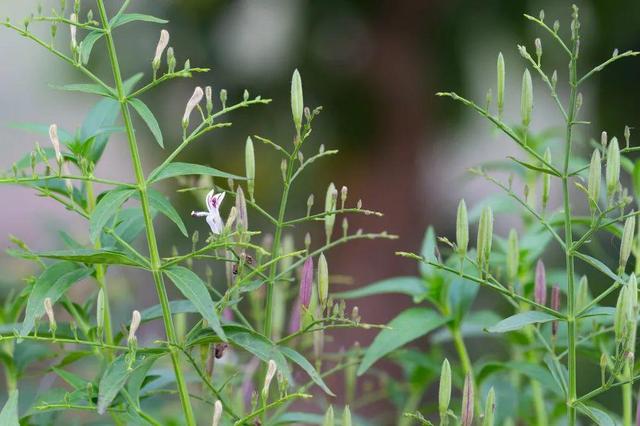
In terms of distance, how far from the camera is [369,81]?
2631 mm

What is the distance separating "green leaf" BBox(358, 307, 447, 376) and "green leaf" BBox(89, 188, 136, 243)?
0.19 m

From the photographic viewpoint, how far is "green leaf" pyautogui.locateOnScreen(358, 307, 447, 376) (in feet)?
2.14

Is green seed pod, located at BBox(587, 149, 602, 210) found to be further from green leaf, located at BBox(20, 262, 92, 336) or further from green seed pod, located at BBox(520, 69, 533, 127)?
green leaf, located at BBox(20, 262, 92, 336)

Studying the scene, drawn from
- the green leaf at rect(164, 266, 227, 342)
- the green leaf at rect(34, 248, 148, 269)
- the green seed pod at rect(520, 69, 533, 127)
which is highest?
the green seed pod at rect(520, 69, 533, 127)

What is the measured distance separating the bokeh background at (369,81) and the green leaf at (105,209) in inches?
75.2

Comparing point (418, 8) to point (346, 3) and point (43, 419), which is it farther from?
point (43, 419)

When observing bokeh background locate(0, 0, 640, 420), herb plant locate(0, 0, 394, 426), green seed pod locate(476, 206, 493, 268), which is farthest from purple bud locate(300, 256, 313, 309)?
bokeh background locate(0, 0, 640, 420)

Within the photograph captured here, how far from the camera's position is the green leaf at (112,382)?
0.51 meters

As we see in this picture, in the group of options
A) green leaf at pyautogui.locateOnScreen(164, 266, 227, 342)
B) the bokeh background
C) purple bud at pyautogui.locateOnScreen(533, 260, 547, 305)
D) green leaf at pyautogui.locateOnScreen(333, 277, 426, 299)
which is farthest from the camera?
the bokeh background

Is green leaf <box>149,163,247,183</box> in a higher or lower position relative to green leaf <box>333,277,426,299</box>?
higher

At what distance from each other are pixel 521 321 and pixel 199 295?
0.17 metres

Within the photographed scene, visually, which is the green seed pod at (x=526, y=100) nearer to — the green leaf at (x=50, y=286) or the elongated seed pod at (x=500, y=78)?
the elongated seed pod at (x=500, y=78)

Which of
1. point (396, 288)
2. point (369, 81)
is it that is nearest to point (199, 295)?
point (396, 288)

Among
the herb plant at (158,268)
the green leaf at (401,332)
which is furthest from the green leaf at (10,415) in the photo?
the green leaf at (401,332)
